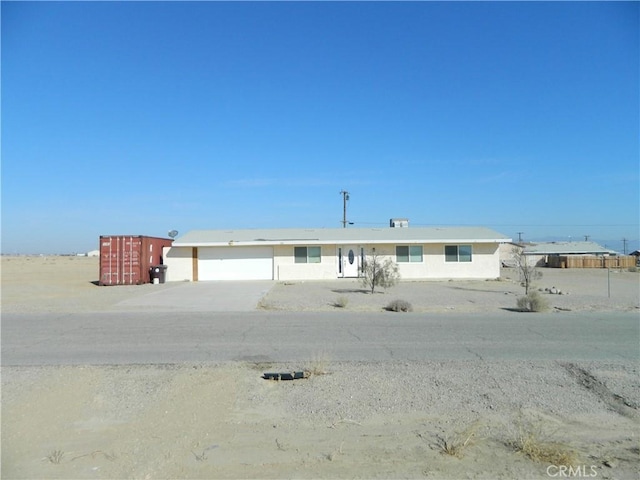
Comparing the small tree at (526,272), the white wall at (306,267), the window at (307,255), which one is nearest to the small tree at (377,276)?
the small tree at (526,272)

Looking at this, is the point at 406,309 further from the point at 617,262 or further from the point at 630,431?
the point at 617,262

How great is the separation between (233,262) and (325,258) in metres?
5.59

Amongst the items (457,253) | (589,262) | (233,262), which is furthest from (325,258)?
(589,262)

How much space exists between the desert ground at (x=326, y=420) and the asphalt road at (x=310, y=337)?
63 cm

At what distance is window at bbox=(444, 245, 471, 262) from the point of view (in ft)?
105

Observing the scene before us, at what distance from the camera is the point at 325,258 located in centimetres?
3203

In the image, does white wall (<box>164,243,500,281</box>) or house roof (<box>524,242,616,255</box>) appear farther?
house roof (<box>524,242,616,255</box>)

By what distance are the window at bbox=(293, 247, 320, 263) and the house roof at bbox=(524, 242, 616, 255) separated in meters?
46.5

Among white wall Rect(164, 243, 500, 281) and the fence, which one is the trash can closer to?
white wall Rect(164, 243, 500, 281)

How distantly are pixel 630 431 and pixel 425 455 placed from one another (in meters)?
2.41

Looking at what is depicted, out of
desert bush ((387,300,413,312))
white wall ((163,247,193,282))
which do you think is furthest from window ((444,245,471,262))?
desert bush ((387,300,413,312))

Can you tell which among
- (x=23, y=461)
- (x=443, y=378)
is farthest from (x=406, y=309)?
(x=23, y=461)

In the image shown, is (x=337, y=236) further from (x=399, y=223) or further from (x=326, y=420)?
(x=326, y=420)

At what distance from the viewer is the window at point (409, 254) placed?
1262 inches
